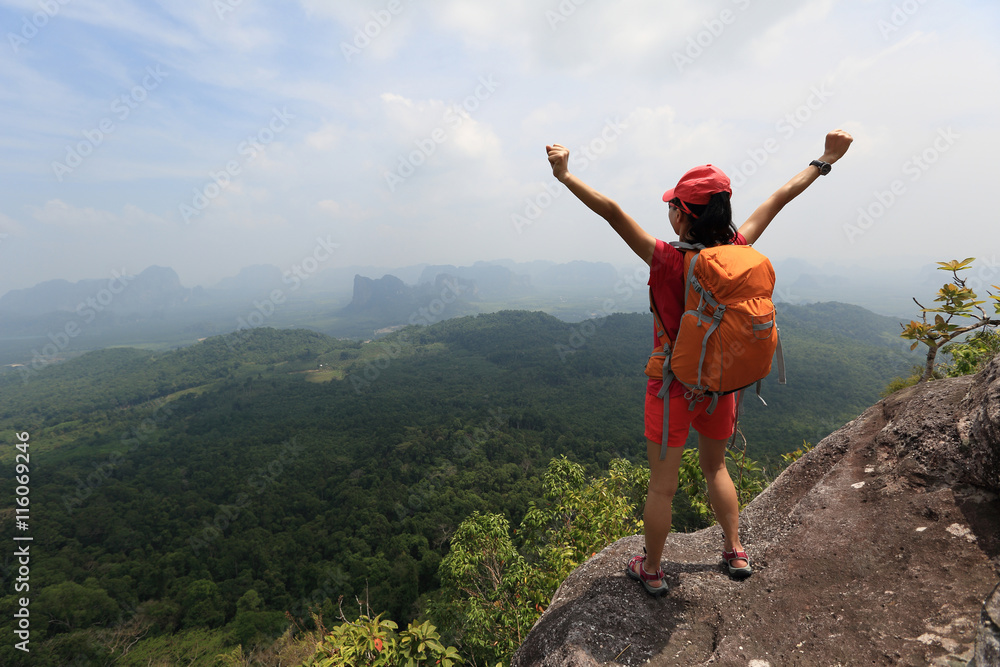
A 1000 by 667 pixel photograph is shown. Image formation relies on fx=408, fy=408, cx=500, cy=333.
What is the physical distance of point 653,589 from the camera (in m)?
2.38

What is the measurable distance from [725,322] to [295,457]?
74.8 metres

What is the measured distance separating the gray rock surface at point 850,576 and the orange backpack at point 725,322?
3.53 ft

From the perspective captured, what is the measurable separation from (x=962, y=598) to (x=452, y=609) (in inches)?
354

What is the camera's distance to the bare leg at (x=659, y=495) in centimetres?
229

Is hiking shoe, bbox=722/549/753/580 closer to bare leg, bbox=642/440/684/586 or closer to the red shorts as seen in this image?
bare leg, bbox=642/440/684/586

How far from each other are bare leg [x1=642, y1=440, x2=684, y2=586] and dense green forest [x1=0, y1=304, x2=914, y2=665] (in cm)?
475

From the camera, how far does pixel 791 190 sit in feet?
8.53

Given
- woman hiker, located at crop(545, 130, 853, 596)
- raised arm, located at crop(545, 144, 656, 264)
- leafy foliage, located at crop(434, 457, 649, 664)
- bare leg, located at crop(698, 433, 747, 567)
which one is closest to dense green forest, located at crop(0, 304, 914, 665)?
leafy foliage, located at crop(434, 457, 649, 664)

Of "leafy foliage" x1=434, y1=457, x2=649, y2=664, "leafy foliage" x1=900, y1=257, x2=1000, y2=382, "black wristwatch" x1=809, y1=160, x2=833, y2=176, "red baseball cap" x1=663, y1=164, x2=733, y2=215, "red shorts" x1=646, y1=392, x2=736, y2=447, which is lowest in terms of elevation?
"leafy foliage" x1=434, y1=457, x2=649, y2=664

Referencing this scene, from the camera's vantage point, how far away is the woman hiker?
2.16 m

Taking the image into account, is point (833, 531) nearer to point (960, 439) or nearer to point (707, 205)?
point (960, 439)

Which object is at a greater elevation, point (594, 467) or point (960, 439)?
point (960, 439)

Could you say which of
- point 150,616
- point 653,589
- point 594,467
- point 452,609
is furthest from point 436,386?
point 653,589

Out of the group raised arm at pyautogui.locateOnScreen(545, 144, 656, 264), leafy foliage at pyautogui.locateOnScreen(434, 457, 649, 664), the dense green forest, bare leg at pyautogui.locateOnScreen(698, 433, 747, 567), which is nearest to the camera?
raised arm at pyautogui.locateOnScreen(545, 144, 656, 264)
